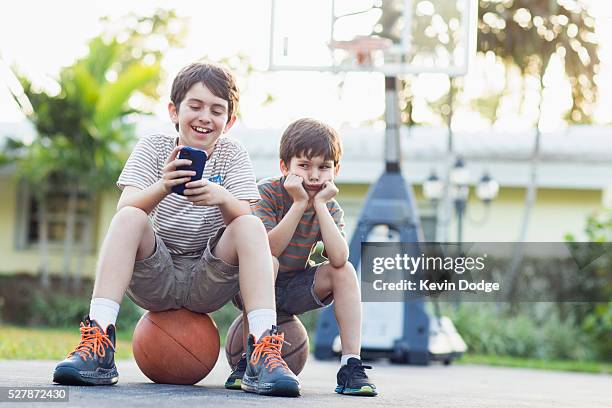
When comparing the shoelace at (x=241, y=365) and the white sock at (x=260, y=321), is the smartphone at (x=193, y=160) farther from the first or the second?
the shoelace at (x=241, y=365)

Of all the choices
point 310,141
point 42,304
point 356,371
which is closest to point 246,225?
point 310,141

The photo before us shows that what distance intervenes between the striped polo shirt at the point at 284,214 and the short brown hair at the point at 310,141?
0.51ft

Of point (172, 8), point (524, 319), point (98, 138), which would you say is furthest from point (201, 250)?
point (172, 8)

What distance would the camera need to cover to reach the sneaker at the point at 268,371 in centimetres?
378

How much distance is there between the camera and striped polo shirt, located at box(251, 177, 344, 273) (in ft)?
14.7

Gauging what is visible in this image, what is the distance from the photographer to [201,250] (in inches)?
170

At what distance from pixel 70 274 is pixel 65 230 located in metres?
1.07

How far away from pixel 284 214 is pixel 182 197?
51 centimetres

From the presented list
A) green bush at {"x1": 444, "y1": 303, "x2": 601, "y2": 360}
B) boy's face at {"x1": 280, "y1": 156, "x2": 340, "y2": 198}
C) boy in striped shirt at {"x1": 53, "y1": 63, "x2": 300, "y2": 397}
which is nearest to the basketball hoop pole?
green bush at {"x1": 444, "y1": 303, "x2": 601, "y2": 360}

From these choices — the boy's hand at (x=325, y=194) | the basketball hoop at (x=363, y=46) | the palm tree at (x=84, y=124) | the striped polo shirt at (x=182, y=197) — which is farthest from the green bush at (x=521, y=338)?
the striped polo shirt at (x=182, y=197)

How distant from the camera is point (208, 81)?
4141mm

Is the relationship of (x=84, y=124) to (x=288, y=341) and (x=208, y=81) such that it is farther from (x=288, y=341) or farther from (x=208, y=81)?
(x=208, y=81)

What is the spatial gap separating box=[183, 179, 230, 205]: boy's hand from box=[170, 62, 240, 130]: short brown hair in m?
0.43

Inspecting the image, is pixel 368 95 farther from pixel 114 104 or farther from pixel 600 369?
pixel 600 369
